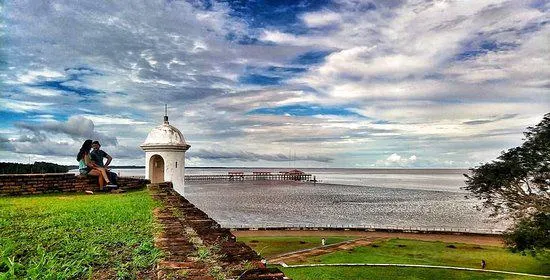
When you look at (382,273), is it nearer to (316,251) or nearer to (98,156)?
(316,251)

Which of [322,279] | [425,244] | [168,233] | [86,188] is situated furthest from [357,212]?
[168,233]

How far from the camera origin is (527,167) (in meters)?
18.9

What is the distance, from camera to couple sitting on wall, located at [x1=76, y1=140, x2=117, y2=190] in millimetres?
12656

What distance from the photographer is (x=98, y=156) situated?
514 inches

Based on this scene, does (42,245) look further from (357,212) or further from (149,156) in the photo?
(357,212)

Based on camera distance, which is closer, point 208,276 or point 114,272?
point 208,276

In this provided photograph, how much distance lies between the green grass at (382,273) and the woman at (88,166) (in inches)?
361

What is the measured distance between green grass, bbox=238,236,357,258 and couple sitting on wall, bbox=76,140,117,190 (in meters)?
12.9

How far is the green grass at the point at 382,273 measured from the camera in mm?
18156

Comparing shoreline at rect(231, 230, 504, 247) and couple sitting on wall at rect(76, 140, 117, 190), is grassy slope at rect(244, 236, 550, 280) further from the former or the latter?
couple sitting on wall at rect(76, 140, 117, 190)

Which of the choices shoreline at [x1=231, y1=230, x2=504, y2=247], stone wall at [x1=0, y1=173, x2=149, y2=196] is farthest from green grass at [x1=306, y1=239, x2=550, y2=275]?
stone wall at [x1=0, y1=173, x2=149, y2=196]

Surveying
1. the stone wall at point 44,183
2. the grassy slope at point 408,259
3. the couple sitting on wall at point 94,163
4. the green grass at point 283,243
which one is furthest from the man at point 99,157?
the green grass at point 283,243

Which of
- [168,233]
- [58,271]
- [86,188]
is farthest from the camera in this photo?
[86,188]

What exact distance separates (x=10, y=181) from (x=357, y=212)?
4707cm
